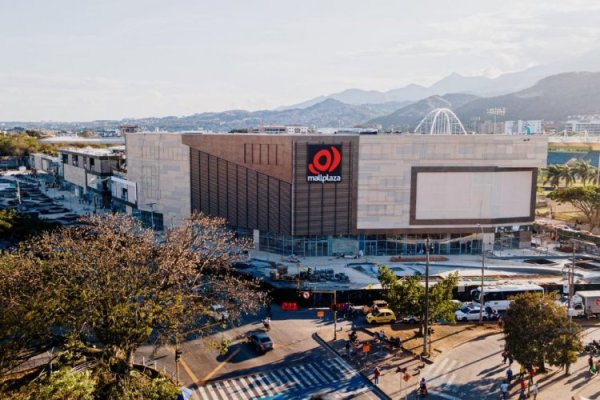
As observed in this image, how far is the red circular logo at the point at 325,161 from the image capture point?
227 feet

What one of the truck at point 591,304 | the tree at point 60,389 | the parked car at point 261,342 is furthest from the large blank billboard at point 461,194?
the tree at point 60,389

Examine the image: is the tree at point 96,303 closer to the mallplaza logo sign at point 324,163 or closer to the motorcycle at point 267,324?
the motorcycle at point 267,324

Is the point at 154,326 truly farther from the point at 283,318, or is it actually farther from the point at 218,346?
the point at 283,318

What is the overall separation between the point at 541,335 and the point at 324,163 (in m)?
40.6

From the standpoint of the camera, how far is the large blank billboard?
235ft

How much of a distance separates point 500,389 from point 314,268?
3179cm

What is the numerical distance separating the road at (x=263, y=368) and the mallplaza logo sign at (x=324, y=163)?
2892 centimetres

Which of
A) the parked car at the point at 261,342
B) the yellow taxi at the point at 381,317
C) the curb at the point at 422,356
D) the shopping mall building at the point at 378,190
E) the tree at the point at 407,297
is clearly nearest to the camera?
the curb at the point at 422,356

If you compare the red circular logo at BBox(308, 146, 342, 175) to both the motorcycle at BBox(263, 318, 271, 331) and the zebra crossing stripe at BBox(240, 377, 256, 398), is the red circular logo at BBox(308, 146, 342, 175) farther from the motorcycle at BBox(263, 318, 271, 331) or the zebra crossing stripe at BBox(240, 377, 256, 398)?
the zebra crossing stripe at BBox(240, 377, 256, 398)

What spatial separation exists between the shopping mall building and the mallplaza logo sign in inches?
5.2

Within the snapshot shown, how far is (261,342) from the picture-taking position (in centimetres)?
3959

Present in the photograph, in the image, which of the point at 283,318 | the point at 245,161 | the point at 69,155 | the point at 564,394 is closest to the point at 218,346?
the point at 283,318

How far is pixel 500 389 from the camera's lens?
111 ft

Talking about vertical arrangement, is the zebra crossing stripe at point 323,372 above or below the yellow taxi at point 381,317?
below
